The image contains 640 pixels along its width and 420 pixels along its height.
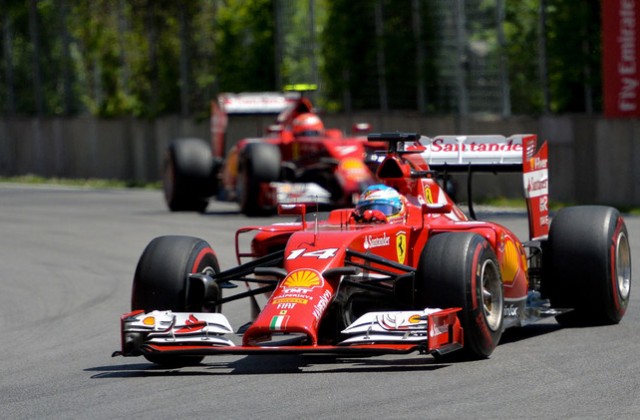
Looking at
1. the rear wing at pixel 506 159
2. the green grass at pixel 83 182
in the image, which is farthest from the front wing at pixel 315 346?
the green grass at pixel 83 182

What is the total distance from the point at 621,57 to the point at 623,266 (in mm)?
12839

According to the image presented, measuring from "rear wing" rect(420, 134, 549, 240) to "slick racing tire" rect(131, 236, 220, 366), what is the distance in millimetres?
2762

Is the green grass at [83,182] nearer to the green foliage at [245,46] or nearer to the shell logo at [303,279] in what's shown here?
the green foliage at [245,46]

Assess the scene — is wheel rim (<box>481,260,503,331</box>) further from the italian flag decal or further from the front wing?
the italian flag decal

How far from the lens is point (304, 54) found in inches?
1371

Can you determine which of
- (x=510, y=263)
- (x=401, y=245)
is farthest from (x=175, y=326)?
(x=510, y=263)

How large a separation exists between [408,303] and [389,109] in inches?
845

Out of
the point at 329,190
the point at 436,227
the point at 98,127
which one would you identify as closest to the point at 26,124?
the point at 98,127

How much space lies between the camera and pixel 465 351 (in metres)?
9.65

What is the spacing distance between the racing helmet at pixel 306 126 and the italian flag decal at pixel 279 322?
51.7 feet

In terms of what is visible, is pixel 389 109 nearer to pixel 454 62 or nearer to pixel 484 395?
pixel 454 62

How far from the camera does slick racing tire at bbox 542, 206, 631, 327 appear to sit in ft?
36.7

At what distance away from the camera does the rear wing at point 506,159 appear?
12.1m

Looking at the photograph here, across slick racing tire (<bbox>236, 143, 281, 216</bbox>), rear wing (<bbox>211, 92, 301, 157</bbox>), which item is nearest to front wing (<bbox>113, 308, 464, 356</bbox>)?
slick racing tire (<bbox>236, 143, 281, 216</bbox>)
